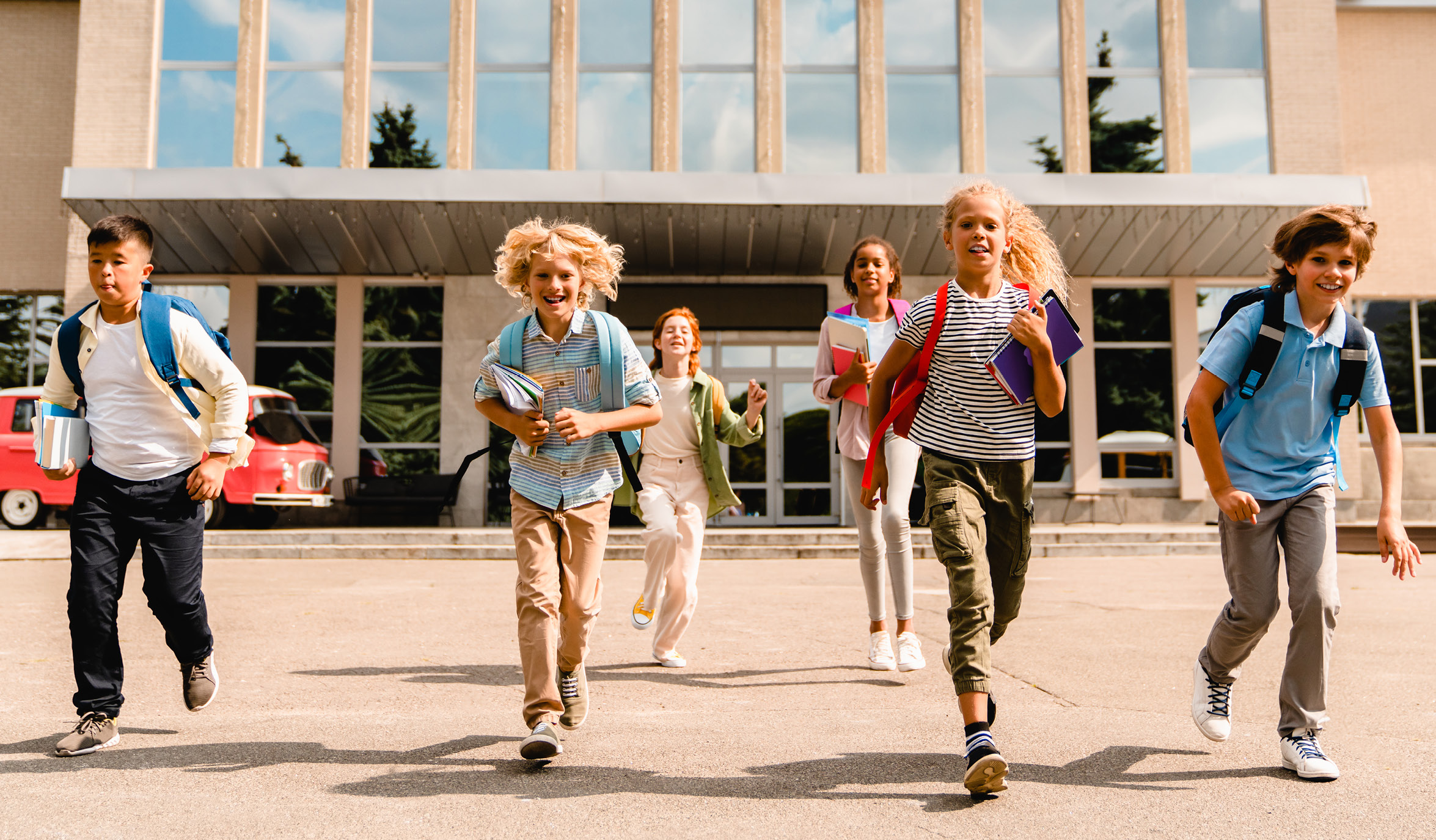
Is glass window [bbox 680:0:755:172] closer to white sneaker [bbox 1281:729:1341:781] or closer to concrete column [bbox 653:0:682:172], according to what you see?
concrete column [bbox 653:0:682:172]

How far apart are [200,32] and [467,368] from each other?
7206 mm

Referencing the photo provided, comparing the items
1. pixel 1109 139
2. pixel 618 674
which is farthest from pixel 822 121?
pixel 618 674

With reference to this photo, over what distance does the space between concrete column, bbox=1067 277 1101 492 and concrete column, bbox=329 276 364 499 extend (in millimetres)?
11898

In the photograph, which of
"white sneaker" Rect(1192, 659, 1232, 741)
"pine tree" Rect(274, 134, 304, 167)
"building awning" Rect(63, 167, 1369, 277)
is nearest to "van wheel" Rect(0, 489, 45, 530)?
"building awning" Rect(63, 167, 1369, 277)

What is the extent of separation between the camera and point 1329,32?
1842 centimetres

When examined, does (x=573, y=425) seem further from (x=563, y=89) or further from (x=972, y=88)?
(x=972, y=88)

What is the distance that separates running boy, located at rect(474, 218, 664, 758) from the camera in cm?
360

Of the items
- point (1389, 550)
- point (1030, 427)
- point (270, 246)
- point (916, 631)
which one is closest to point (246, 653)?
point (916, 631)

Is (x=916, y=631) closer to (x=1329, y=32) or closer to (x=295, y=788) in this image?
A: (x=295, y=788)

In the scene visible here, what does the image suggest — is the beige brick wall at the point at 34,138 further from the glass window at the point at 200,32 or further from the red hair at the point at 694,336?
the red hair at the point at 694,336

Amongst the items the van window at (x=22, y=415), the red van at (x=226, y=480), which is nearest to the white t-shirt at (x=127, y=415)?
the red van at (x=226, y=480)

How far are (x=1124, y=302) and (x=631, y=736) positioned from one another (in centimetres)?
1705

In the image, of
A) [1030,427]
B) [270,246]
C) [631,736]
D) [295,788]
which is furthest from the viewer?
[270,246]

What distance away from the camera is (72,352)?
151 inches
